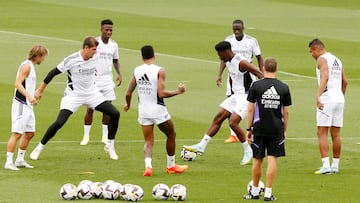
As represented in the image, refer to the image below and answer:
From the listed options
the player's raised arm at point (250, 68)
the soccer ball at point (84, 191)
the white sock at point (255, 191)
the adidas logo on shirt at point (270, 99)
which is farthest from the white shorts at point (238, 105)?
the soccer ball at point (84, 191)

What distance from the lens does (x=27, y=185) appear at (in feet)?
63.1

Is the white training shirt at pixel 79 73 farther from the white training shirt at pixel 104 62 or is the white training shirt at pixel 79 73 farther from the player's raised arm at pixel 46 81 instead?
the white training shirt at pixel 104 62

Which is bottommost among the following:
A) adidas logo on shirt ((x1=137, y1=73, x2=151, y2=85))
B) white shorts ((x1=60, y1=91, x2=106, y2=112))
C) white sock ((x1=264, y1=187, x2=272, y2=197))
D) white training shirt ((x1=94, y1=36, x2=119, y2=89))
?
white sock ((x1=264, y1=187, x2=272, y2=197))

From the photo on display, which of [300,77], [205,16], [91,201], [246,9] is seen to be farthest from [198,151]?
[246,9]

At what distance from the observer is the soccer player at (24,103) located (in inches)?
815

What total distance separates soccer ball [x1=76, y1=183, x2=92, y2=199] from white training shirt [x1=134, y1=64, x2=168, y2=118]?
10.3 feet

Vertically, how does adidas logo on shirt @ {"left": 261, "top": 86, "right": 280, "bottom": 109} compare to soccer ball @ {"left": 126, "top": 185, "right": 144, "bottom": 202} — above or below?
above

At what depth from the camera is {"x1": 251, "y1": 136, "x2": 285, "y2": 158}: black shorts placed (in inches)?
713

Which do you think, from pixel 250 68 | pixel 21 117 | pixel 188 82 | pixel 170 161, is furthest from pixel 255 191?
pixel 188 82

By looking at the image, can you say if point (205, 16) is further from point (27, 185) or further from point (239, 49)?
point (27, 185)

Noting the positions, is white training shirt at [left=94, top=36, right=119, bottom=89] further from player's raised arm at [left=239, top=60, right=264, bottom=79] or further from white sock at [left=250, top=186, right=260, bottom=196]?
white sock at [left=250, top=186, right=260, bottom=196]

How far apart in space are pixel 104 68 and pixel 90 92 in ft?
8.50

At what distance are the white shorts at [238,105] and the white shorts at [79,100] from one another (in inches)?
106

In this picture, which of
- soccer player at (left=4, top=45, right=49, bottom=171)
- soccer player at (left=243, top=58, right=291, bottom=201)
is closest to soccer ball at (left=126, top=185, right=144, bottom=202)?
soccer player at (left=243, top=58, right=291, bottom=201)
